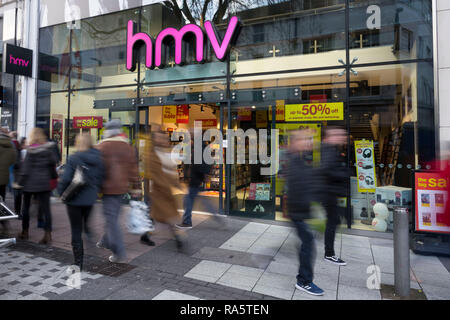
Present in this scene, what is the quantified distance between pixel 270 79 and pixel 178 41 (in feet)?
9.40

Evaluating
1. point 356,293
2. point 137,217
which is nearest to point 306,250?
point 356,293

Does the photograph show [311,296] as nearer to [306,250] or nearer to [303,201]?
[306,250]

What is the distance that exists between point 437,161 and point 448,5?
320cm

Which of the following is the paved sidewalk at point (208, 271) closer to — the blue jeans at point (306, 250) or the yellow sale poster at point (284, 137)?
the blue jeans at point (306, 250)

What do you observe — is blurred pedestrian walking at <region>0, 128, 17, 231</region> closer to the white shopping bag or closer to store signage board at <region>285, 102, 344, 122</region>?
the white shopping bag

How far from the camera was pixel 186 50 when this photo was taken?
8.45 m

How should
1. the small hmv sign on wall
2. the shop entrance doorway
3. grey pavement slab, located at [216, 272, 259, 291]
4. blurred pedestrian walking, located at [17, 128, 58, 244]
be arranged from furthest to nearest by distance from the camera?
the small hmv sign on wall
the shop entrance doorway
blurred pedestrian walking, located at [17, 128, 58, 244]
grey pavement slab, located at [216, 272, 259, 291]

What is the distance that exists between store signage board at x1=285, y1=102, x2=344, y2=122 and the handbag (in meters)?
5.06

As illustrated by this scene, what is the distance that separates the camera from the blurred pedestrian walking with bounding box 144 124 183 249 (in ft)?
16.1

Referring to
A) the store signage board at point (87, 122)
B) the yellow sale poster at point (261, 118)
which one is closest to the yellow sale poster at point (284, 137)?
the yellow sale poster at point (261, 118)

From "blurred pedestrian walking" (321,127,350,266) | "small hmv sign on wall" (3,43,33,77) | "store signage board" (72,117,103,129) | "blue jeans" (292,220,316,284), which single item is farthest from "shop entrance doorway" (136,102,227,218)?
"small hmv sign on wall" (3,43,33,77)

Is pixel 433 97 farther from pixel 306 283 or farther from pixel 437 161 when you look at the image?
pixel 306 283

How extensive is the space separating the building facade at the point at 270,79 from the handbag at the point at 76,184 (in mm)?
3931
